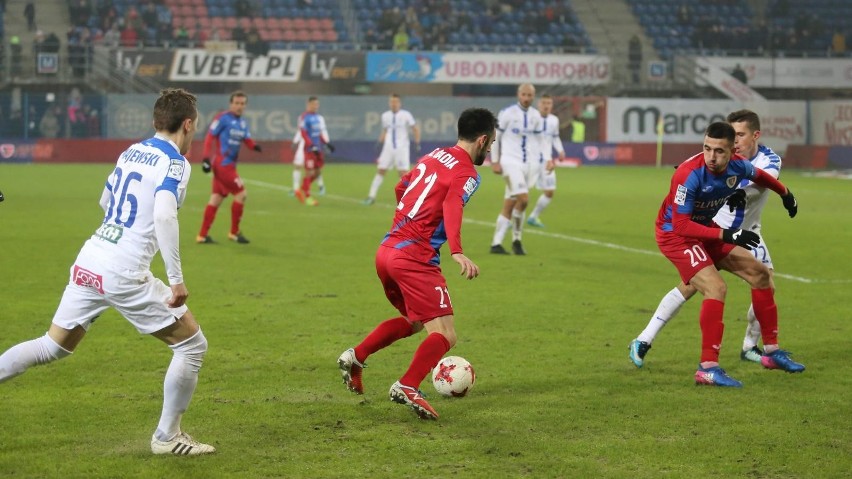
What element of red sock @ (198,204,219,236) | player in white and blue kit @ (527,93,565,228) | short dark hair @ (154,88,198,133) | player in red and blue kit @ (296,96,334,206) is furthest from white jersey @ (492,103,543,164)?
short dark hair @ (154,88,198,133)

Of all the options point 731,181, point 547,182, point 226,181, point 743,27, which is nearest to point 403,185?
point 731,181

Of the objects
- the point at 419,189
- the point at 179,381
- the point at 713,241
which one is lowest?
the point at 179,381

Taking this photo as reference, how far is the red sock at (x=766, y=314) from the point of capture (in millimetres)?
8523

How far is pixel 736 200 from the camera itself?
8414 millimetres

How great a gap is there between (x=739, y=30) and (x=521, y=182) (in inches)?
1310

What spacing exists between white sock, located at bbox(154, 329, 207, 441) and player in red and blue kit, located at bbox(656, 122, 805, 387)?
367 cm

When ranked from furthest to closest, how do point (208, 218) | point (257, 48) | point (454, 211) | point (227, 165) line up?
point (257, 48), point (227, 165), point (208, 218), point (454, 211)

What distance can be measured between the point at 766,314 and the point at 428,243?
9.65 ft

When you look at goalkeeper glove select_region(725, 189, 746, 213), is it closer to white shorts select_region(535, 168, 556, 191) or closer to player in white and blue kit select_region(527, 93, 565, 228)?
player in white and blue kit select_region(527, 93, 565, 228)

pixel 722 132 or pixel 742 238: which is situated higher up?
pixel 722 132

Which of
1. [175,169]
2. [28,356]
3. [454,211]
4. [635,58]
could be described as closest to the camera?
[175,169]

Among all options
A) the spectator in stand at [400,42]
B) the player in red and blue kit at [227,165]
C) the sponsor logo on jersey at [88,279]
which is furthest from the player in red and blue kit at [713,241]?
the spectator in stand at [400,42]

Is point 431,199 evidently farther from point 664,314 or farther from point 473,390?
point 664,314

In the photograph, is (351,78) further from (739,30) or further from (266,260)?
(266,260)
